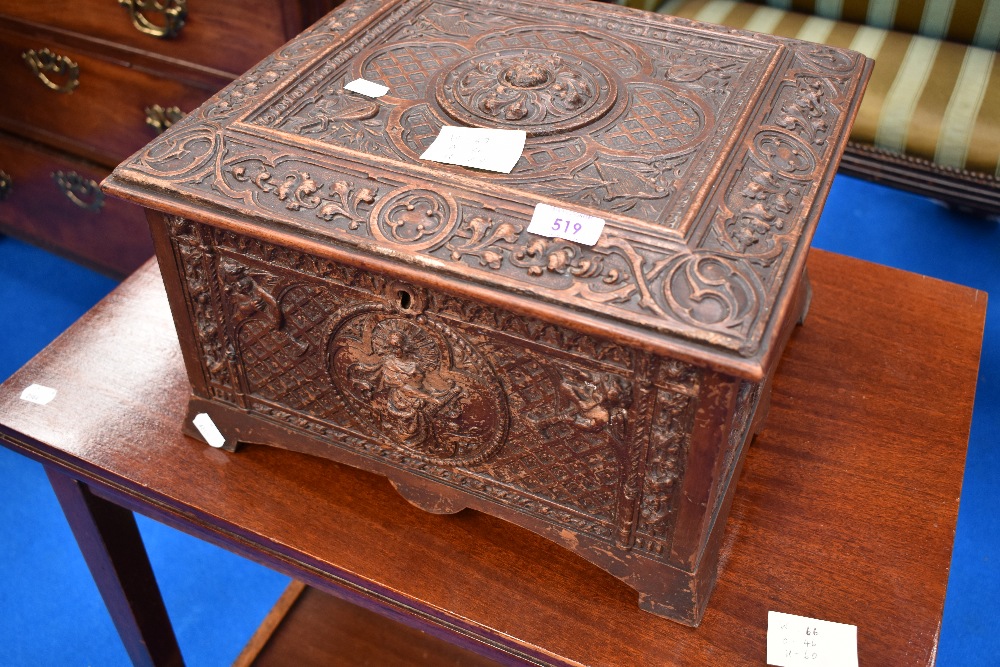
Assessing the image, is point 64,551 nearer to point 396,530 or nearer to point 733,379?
point 396,530

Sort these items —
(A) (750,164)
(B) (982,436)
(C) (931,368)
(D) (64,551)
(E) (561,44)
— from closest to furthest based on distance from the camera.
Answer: (A) (750,164) → (E) (561,44) → (C) (931,368) → (D) (64,551) → (B) (982,436)

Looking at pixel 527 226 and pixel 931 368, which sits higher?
pixel 527 226

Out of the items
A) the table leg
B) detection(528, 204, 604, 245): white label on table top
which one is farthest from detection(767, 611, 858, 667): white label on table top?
the table leg

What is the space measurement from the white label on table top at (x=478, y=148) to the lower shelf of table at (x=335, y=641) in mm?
943

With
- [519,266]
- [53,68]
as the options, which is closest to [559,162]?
[519,266]

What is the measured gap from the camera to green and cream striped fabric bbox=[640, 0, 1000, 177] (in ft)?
6.63

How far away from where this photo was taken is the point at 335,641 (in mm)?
1727

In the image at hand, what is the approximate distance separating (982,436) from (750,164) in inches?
51.2

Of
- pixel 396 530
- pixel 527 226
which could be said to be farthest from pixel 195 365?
pixel 527 226

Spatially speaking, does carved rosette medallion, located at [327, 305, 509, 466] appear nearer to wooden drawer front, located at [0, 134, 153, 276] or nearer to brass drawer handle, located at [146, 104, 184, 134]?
brass drawer handle, located at [146, 104, 184, 134]

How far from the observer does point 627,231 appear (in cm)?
104

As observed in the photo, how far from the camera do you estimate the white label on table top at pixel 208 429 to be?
1373 millimetres

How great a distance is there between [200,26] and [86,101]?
1.57 feet

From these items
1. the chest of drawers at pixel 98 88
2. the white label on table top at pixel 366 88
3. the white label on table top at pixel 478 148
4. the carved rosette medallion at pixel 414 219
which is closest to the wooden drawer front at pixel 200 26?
the chest of drawers at pixel 98 88
